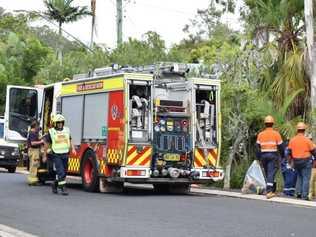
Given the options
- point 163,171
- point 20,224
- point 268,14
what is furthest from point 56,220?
point 268,14

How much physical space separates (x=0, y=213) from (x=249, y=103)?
8172 millimetres

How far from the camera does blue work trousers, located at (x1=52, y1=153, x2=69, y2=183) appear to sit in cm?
1612

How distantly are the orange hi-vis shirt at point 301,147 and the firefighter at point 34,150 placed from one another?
276 inches

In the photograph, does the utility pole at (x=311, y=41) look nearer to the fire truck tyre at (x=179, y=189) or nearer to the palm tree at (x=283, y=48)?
the palm tree at (x=283, y=48)

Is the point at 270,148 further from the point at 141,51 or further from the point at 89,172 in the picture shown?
the point at 141,51

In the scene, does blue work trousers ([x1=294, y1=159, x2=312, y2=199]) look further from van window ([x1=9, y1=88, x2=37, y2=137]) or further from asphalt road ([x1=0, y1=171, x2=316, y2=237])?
van window ([x1=9, y1=88, x2=37, y2=137])

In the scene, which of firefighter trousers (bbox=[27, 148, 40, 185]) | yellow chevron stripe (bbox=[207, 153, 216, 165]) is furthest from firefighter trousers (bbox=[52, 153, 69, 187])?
yellow chevron stripe (bbox=[207, 153, 216, 165])

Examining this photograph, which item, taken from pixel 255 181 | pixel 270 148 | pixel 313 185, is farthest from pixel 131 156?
pixel 313 185

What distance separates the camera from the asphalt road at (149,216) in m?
10.2

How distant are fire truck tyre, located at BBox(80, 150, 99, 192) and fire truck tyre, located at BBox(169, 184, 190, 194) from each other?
2011 mm

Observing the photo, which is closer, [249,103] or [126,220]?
[126,220]

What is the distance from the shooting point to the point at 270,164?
16406 mm

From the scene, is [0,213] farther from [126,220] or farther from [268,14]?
[268,14]

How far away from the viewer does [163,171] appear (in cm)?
1645
